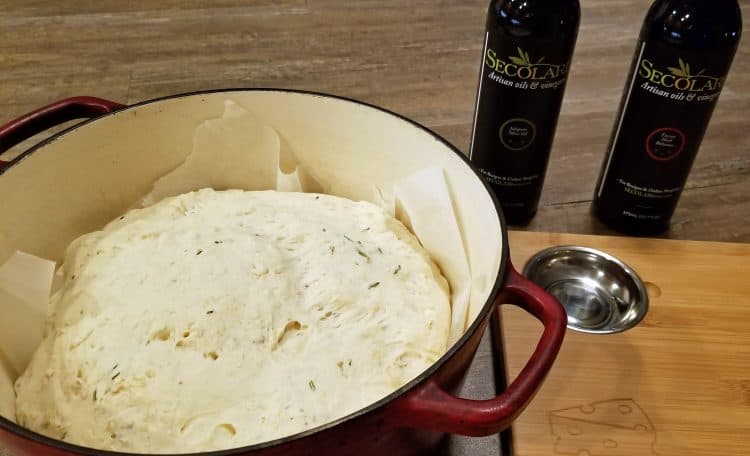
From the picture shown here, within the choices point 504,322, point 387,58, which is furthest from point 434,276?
point 387,58

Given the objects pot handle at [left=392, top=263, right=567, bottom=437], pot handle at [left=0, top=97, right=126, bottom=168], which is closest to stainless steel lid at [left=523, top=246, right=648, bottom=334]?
pot handle at [left=392, top=263, right=567, bottom=437]

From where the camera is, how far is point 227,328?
1.83 feet

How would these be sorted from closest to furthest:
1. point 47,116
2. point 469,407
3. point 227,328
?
point 469,407, point 227,328, point 47,116

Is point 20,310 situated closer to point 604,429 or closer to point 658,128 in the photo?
point 604,429

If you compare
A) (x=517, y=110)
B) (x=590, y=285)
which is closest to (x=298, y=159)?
(x=517, y=110)

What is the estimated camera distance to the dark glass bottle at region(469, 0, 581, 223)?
0.69 m

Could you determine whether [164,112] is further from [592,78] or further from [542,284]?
[592,78]

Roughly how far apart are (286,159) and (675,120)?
453mm

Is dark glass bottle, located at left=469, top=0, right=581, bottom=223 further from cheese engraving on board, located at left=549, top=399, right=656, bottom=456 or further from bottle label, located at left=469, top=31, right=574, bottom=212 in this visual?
cheese engraving on board, located at left=549, top=399, right=656, bottom=456

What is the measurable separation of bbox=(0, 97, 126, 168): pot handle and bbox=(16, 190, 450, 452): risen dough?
119mm

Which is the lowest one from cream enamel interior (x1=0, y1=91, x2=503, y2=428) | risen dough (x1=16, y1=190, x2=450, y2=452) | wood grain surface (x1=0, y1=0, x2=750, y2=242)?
wood grain surface (x1=0, y1=0, x2=750, y2=242)

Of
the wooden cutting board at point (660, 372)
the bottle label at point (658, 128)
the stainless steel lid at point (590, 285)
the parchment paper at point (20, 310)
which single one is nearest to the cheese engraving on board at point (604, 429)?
the wooden cutting board at point (660, 372)

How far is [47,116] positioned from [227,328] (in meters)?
0.31

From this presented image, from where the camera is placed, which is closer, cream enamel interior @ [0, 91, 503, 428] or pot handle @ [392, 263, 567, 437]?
pot handle @ [392, 263, 567, 437]
